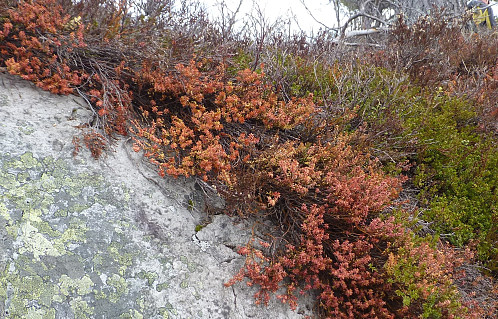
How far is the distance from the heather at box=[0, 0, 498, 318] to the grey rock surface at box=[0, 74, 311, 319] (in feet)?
0.46

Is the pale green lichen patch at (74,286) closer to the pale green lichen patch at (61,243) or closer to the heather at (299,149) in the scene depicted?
the pale green lichen patch at (61,243)

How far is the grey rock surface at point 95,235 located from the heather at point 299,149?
0.46 ft

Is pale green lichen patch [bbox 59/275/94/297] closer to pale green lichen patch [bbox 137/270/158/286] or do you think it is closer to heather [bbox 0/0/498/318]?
pale green lichen patch [bbox 137/270/158/286]

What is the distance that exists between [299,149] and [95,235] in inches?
68.8

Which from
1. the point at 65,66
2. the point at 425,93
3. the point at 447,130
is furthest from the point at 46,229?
the point at 425,93

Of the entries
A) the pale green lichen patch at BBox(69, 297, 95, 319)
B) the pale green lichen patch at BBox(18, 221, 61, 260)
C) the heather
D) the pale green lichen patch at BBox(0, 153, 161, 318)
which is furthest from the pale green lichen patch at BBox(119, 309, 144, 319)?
the heather

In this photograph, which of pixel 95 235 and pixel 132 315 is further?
pixel 95 235

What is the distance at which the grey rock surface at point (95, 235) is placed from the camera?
5.98ft

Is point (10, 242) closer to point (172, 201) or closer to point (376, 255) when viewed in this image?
point (172, 201)

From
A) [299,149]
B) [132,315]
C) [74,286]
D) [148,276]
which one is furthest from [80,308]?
[299,149]

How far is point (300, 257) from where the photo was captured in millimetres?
2344

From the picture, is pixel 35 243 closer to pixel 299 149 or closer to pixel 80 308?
pixel 80 308

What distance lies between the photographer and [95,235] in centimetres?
208

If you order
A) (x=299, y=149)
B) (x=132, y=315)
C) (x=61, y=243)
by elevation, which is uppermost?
(x=299, y=149)
